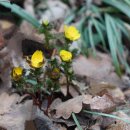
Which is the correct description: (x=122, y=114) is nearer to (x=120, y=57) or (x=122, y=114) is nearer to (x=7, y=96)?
(x=7, y=96)

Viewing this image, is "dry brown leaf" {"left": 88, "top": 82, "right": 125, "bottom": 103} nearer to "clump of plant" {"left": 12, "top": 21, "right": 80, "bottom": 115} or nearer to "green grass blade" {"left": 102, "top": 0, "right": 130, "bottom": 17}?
"clump of plant" {"left": 12, "top": 21, "right": 80, "bottom": 115}

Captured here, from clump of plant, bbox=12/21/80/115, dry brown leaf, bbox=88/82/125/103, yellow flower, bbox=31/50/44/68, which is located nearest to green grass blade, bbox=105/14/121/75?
dry brown leaf, bbox=88/82/125/103

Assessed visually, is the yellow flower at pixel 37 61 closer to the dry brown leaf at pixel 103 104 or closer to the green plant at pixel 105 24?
the dry brown leaf at pixel 103 104

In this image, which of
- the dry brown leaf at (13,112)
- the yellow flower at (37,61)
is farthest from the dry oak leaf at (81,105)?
the yellow flower at (37,61)

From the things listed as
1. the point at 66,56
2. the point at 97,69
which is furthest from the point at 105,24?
the point at 66,56

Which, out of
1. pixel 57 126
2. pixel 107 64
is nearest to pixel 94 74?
pixel 107 64

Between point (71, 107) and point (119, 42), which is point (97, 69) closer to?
point (119, 42)
